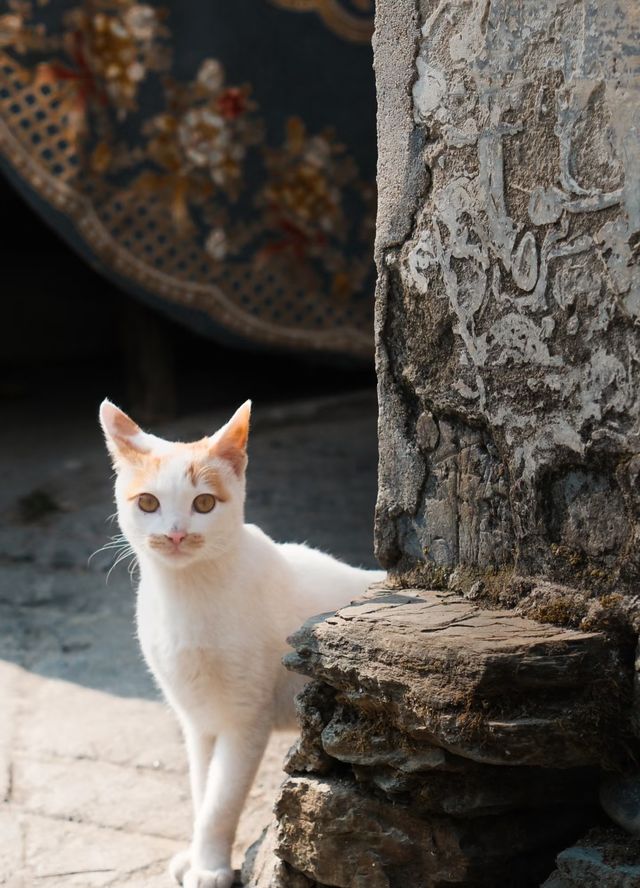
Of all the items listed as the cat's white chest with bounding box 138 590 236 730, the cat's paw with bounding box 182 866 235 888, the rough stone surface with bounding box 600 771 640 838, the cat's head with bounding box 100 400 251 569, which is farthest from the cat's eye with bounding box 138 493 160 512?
the rough stone surface with bounding box 600 771 640 838

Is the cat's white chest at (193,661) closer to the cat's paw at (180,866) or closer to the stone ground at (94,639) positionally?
the cat's paw at (180,866)

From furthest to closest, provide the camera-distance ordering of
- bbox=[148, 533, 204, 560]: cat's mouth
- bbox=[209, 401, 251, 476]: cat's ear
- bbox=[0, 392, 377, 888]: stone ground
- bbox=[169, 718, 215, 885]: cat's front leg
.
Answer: bbox=[0, 392, 377, 888]: stone ground < bbox=[169, 718, 215, 885]: cat's front leg < bbox=[209, 401, 251, 476]: cat's ear < bbox=[148, 533, 204, 560]: cat's mouth

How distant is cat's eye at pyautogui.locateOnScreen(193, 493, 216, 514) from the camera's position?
2436 millimetres

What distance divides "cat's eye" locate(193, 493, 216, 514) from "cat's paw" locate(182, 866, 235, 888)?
0.74 meters

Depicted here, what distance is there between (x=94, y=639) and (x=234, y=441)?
1.62m

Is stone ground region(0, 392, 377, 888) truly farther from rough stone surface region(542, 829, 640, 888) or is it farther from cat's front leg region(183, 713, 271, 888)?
rough stone surface region(542, 829, 640, 888)

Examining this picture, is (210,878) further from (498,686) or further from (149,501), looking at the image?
(498,686)

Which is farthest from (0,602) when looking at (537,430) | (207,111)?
(537,430)

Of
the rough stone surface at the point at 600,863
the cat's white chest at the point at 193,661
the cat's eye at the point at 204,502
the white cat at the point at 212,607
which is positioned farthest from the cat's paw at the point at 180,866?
the rough stone surface at the point at 600,863

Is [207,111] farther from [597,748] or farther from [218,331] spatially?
[597,748]

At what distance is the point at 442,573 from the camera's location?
87.2 inches

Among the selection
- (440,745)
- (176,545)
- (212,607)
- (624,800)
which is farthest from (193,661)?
(624,800)

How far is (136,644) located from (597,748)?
222cm

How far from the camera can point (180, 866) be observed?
2.55 meters
